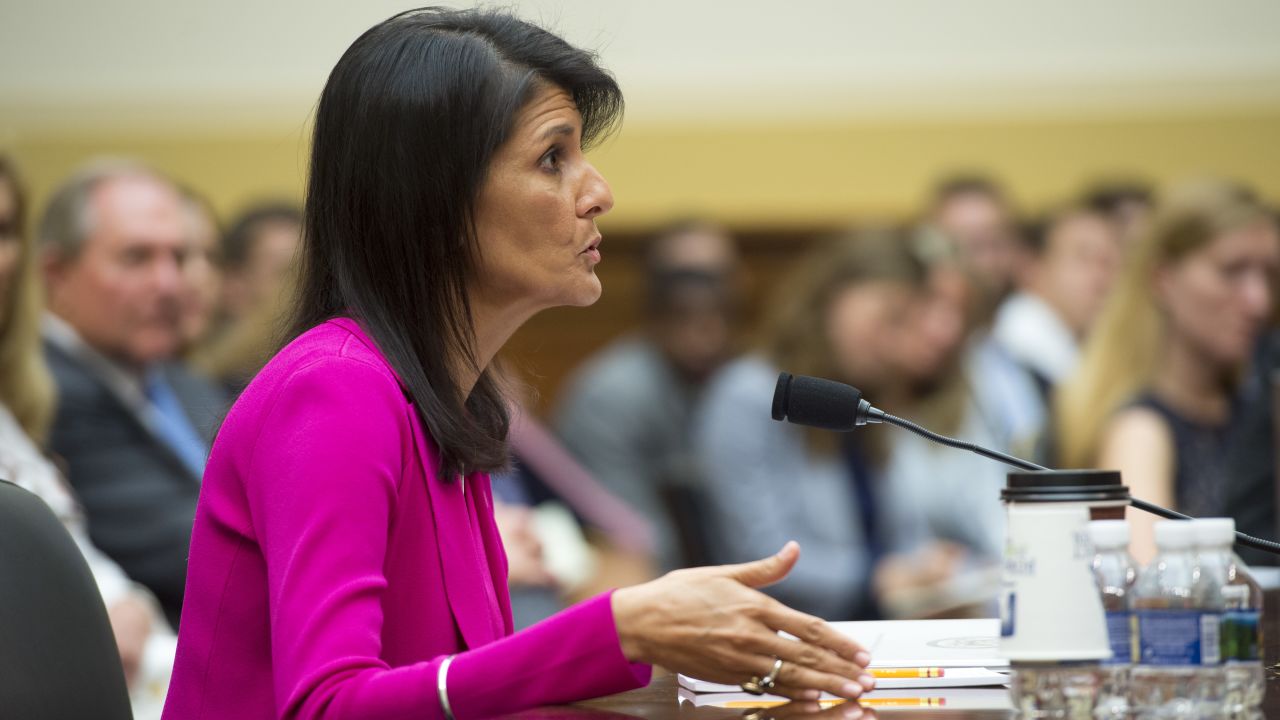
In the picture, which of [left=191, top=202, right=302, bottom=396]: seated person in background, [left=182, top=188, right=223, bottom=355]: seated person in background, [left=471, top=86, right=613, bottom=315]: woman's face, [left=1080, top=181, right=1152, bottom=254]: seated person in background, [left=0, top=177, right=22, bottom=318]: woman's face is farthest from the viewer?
[left=1080, top=181, right=1152, bottom=254]: seated person in background

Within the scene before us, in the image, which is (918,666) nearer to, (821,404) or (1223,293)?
(821,404)

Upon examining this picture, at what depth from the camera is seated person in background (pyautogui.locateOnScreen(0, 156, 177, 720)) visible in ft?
8.83

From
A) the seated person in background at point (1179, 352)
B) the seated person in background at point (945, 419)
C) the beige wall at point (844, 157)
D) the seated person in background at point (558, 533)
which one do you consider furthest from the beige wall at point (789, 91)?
the seated person in background at point (1179, 352)

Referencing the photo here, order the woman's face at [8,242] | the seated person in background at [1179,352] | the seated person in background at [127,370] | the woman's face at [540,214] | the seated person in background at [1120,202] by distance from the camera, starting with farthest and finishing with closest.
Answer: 1. the seated person in background at [1120,202]
2. the seated person in background at [1179,352]
3. the seated person in background at [127,370]
4. the woman's face at [8,242]
5. the woman's face at [540,214]

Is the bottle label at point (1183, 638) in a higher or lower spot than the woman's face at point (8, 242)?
lower

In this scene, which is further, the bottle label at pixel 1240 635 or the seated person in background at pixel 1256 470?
the seated person in background at pixel 1256 470

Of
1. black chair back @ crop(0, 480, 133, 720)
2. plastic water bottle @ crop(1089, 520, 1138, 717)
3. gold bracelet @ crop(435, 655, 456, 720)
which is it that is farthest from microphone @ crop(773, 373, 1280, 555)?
black chair back @ crop(0, 480, 133, 720)

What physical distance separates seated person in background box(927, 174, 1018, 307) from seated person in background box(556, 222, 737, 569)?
79 cm

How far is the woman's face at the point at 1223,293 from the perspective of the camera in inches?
135

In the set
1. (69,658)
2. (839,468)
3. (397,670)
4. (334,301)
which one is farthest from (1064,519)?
(839,468)

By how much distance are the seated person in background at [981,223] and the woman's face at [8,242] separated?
10.2ft

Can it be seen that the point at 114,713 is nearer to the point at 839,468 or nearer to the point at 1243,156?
the point at 839,468

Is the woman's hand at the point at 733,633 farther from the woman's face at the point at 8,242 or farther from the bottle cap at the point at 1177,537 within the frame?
the woman's face at the point at 8,242

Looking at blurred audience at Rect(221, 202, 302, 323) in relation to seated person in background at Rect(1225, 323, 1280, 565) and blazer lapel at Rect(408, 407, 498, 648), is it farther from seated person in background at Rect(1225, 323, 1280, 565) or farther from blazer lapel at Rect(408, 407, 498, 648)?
blazer lapel at Rect(408, 407, 498, 648)
